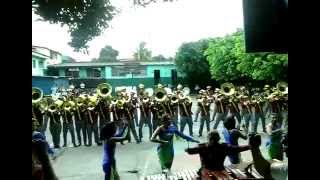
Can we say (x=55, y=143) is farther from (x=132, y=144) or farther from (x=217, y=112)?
(x=217, y=112)

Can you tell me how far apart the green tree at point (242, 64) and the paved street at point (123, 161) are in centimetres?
392

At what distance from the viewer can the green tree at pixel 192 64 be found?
39.3ft

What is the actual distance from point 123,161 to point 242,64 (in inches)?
302

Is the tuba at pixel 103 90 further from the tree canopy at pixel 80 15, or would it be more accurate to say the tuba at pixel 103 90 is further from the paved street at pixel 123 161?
the tree canopy at pixel 80 15

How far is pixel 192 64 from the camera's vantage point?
1227 centimetres

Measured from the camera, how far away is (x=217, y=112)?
10.8 metres

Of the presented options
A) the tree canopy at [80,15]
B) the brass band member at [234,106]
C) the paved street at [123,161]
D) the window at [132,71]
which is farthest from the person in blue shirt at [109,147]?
the window at [132,71]

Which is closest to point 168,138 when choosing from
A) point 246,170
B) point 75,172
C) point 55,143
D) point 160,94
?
point 75,172

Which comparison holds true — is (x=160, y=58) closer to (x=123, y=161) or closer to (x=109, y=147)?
(x=123, y=161)

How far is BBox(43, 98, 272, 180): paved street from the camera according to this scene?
771 cm

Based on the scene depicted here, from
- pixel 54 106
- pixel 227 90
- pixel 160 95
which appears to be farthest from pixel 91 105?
pixel 227 90
